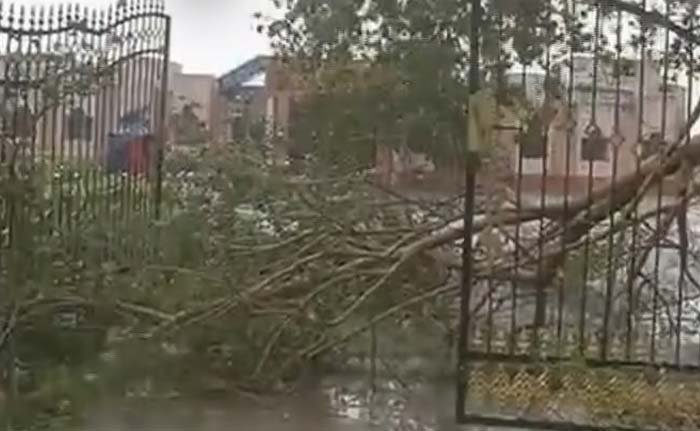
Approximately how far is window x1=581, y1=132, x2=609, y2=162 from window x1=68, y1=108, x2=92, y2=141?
7.11ft

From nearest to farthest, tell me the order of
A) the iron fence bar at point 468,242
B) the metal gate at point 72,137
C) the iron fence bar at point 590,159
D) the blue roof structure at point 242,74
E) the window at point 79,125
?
the iron fence bar at point 468,242
the iron fence bar at point 590,159
the metal gate at point 72,137
the window at point 79,125
the blue roof structure at point 242,74

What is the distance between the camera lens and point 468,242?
4590mm

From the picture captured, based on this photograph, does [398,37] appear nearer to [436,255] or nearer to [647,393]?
[436,255]

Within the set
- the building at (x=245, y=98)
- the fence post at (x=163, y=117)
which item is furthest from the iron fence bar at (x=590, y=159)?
the fence post at (x=163, y=117)

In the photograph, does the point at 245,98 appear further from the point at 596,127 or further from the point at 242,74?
the point at 596,127

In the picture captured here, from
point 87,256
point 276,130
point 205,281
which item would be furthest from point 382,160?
point 87,256

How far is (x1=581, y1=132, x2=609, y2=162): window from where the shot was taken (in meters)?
4.71

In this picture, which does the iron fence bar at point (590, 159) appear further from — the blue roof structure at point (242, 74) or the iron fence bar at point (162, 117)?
the iron fence bar at point (162, 117)

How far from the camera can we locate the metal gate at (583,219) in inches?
179

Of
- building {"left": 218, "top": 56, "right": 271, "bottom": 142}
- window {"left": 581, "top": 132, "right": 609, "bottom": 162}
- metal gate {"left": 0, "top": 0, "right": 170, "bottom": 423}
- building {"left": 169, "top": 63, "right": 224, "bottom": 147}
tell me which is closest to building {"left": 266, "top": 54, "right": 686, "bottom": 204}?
window {"left": 581, "top": 132, "right": 609, "bottom": 162}

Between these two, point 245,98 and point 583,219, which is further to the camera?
point 245,98

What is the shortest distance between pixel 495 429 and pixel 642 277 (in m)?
0.89

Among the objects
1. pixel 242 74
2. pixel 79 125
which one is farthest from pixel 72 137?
pixel 242 74

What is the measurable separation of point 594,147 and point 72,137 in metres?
2.25
